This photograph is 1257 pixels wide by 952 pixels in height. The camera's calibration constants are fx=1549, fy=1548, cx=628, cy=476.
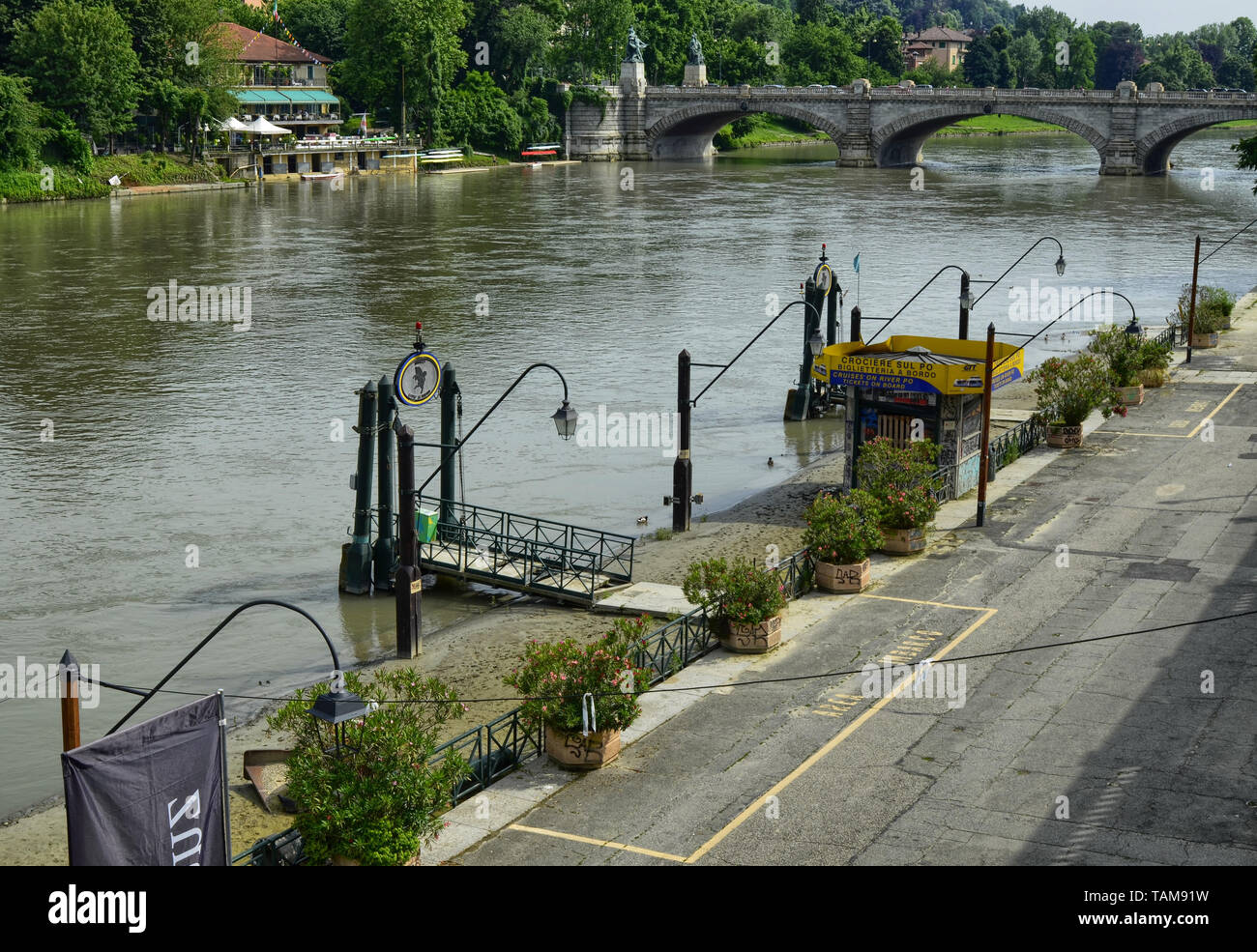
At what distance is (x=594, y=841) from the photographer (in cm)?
1812

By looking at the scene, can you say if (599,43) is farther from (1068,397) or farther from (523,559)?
(523,559)

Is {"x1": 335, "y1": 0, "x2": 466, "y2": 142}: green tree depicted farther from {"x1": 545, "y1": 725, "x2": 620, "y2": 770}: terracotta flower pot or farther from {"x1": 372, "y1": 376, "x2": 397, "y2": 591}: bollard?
{"x1": 545, "y1": 725, "x2": 620, "y2": 770}: terracotta flower pot

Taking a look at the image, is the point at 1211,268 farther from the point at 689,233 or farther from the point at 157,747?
the point at 157,747

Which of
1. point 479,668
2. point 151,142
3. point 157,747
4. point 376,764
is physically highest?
point 151,142

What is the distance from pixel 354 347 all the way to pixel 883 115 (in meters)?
88.4

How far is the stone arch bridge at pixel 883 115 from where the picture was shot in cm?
12156

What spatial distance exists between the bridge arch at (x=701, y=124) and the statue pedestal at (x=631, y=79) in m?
3.50

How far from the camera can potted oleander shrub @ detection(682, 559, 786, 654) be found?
24781 mm

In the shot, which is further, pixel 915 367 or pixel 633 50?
pixel 633 50

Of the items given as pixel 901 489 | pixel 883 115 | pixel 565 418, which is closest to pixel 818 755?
pixel 565 418

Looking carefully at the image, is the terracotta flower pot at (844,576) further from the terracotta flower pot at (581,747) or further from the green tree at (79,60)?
the green tree at (79,60)

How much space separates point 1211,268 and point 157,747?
7324 centimetres

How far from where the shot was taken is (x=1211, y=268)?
77.8 metres

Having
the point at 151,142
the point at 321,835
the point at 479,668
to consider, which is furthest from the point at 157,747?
the point at 151,142
